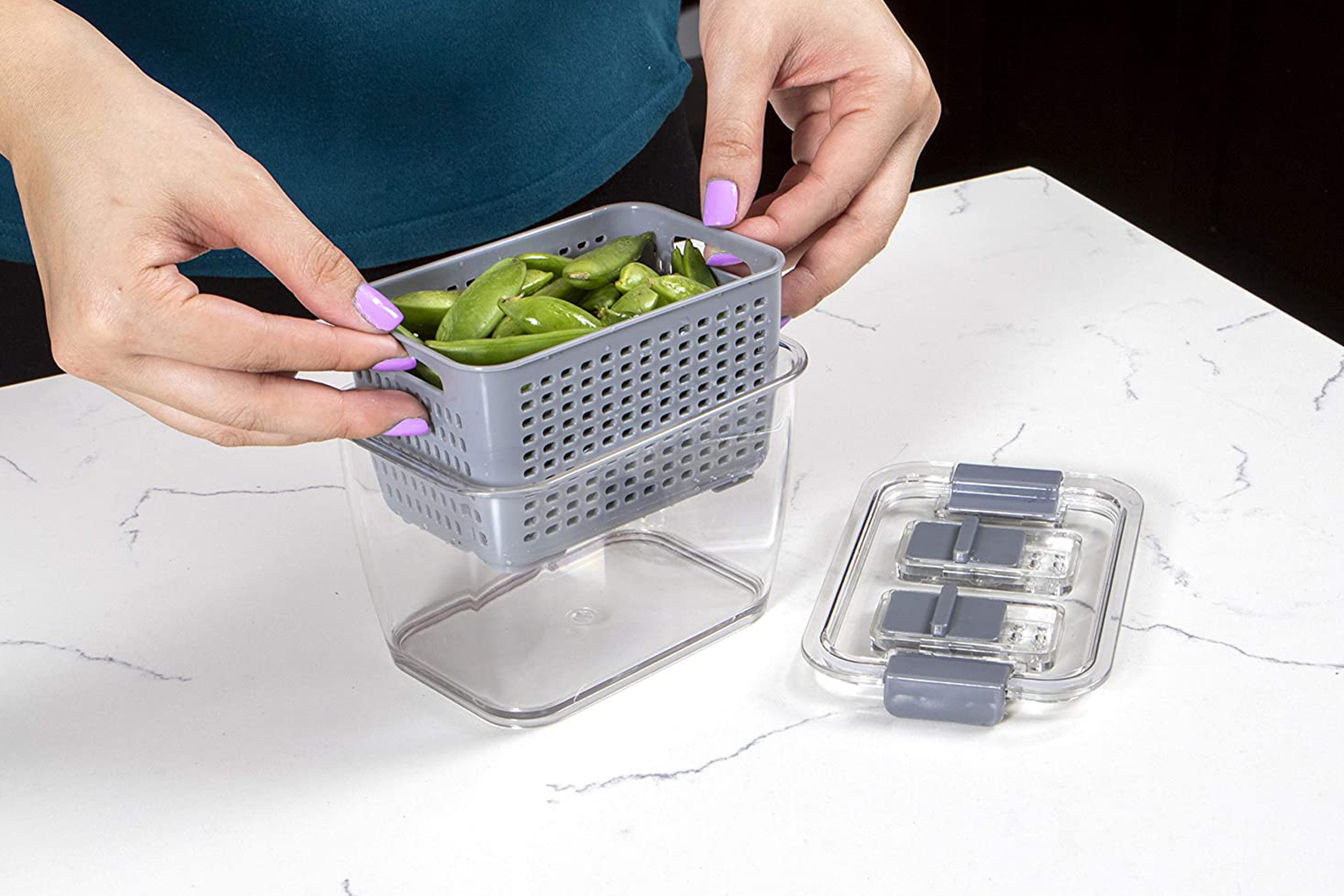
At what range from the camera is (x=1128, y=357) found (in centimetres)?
123

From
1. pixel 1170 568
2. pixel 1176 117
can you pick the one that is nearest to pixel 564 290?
pixel 1170 568

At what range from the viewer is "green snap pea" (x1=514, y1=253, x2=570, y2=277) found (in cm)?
90

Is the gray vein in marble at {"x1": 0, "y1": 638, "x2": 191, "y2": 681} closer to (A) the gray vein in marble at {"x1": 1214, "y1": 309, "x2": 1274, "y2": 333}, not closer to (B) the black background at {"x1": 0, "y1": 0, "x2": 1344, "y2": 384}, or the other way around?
(A) the gray vein in marble at {"x1": 1214, "y1": 309, "x2": 1274, "y2": 333}

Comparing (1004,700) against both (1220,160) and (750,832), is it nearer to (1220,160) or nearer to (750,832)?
(750,832)

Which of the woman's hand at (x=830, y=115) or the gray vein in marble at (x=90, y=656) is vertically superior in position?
the woman's hand at (x=830, y=115)

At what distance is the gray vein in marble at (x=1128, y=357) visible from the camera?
1187 millimetres

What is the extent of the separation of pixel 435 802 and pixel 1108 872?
356 mm

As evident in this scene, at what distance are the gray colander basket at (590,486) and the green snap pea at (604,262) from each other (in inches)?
4.1

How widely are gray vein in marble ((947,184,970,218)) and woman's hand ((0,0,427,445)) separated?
83cm

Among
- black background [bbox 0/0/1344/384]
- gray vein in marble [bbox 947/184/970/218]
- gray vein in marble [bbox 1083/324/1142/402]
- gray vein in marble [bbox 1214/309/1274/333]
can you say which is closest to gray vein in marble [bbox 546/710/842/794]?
gray vein in marble [bbox 1083/324/1142/402]

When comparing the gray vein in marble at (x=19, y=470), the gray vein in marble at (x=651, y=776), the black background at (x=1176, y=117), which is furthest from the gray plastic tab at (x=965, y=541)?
the black background at (x=1176, y=117)

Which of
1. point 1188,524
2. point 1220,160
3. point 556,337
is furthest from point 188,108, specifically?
point 1220,160

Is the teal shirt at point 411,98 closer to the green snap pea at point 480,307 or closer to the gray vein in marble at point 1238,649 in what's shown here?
the green snap pea at point 480,307

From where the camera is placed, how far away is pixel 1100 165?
333 centimetres
